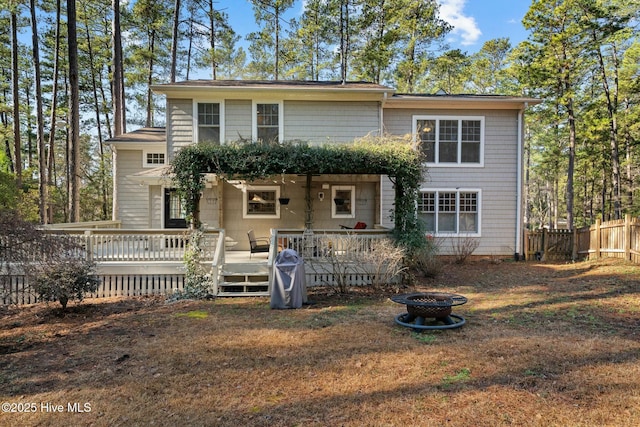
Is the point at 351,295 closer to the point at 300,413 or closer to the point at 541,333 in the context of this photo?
the point at 541,333

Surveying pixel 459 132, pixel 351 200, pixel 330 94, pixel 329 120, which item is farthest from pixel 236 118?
pixel 459 132

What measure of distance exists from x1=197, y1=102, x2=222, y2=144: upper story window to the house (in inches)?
1.3

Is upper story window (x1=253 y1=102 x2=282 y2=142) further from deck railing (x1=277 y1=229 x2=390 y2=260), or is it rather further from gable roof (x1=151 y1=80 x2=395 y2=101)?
deck railing (x1=277 y1=229 x2=390 y2=260)

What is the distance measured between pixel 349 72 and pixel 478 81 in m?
9.67

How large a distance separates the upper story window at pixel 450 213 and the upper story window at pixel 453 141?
1136 mm

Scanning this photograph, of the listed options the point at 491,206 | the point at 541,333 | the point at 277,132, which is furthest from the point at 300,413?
the point at 491,206

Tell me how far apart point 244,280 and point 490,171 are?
9.30 m

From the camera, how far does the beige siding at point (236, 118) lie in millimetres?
11297

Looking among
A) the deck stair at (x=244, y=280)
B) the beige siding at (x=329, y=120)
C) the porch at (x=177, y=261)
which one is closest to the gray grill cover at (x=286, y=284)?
the porch at (x=177, y=261)

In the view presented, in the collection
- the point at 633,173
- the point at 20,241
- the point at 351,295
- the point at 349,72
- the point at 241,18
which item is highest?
the point at 241,18

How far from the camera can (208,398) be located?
350 centimetres

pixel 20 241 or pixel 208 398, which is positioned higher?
pixel 20 241

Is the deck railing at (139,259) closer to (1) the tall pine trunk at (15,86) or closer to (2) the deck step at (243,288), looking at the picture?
(2) the deck step at (243,288)

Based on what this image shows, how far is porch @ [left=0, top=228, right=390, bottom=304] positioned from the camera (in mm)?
8289
